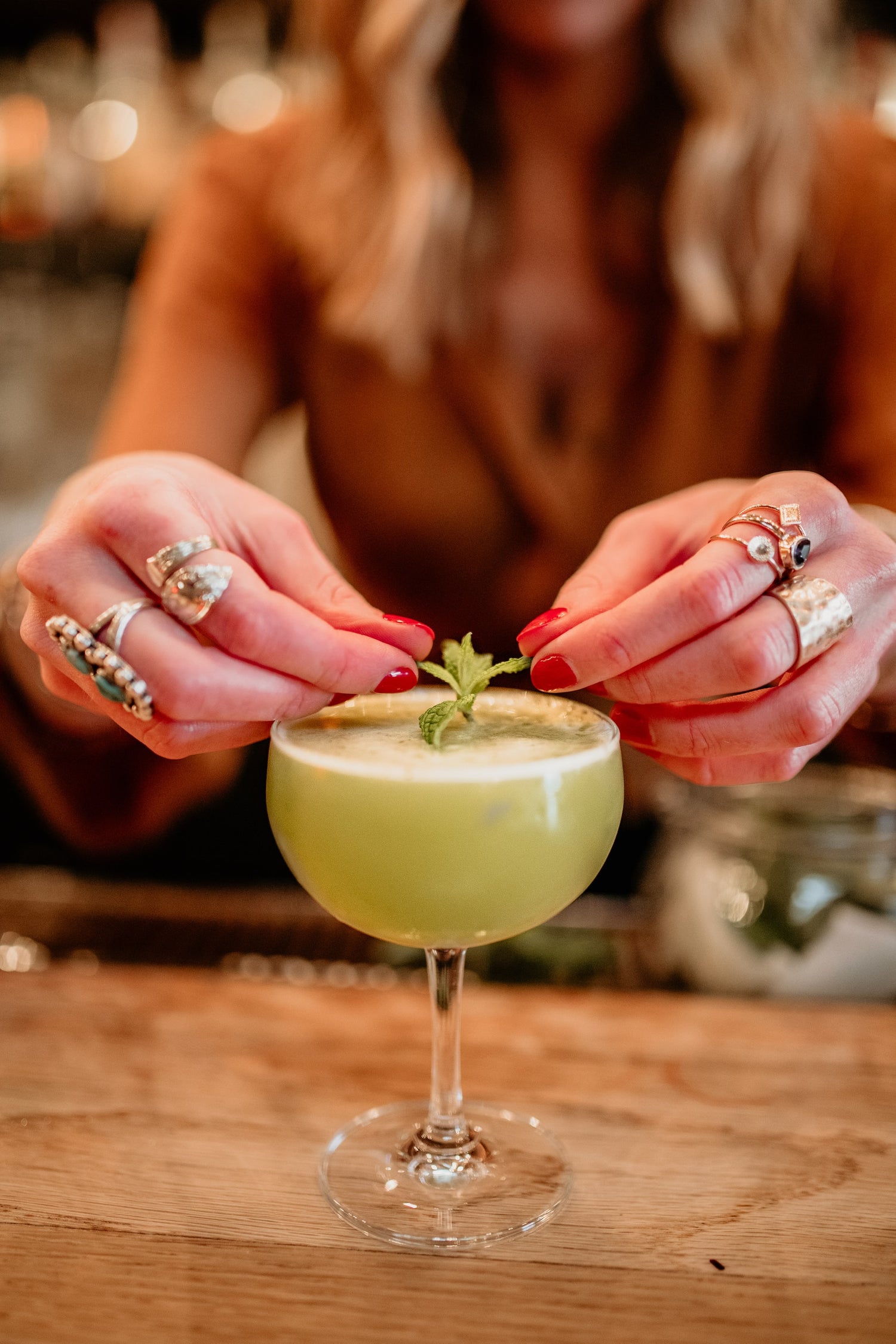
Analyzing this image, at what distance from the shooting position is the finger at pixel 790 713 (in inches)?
35.7

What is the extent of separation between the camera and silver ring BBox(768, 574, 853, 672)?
2.85 feet

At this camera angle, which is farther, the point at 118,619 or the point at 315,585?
the point at 315,585

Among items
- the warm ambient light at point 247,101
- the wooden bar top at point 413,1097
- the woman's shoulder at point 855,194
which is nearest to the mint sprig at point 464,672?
the wooden bar top at point 413,1097

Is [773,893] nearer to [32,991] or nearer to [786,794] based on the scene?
[786,794]

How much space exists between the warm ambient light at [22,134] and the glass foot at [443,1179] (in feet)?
9.19

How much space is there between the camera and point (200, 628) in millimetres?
860

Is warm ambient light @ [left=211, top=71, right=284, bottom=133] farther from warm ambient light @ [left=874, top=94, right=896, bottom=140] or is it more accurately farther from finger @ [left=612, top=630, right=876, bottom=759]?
finger @ [left=612, top=630, right=876, bottom=759]

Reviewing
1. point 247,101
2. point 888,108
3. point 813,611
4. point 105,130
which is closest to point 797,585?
point 813,611

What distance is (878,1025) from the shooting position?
4.09ft

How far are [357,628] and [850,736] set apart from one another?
38.0 inches

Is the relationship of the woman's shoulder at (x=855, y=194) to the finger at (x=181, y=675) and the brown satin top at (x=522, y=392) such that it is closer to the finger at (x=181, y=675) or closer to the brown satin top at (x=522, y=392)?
the brown satin top at (x=522, y=392)

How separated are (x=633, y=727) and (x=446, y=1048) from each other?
33 centimetres

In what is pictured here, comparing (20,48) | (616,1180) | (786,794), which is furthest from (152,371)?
(20,48)

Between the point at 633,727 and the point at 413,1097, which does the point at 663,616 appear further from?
the point at 413,1097
